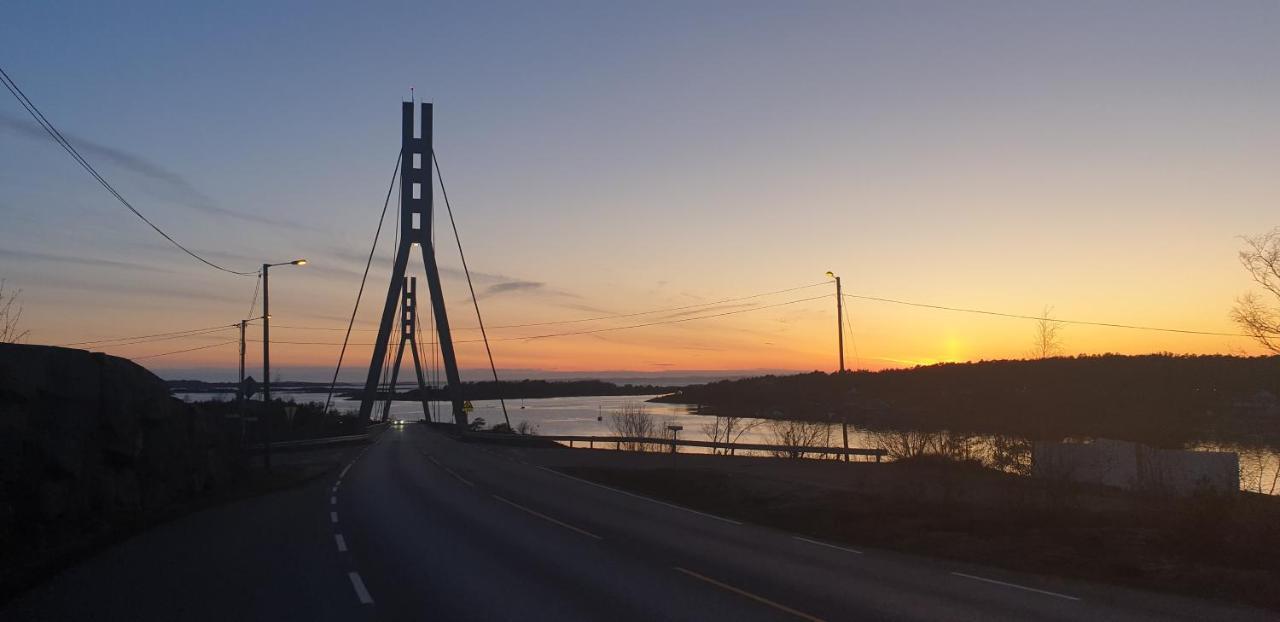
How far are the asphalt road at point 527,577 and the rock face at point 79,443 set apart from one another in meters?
1.56

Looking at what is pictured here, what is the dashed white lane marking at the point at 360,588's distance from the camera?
1024 cm

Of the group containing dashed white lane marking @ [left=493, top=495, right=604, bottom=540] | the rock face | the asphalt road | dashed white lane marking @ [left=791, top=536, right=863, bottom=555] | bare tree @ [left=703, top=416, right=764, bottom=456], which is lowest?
bare tree @ [left=703, top=416, right=764, bottom=456]

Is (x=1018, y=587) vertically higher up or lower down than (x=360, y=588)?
Result: lower down

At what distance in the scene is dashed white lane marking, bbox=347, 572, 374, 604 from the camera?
10242mm

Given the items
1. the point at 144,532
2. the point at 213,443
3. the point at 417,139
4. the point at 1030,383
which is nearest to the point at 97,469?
the point at 144,532

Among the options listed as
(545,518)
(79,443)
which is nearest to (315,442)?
(79,443)

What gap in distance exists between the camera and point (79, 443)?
17281mm

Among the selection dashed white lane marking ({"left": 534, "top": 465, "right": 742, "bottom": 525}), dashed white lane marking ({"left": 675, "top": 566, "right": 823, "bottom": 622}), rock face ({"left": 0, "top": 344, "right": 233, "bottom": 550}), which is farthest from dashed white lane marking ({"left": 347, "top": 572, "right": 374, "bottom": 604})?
dashed white lane marking ({"left": 534, "top": 465, "right": 742, "bottom": 525})

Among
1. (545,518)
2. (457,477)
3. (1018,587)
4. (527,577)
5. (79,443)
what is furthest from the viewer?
(457,477)

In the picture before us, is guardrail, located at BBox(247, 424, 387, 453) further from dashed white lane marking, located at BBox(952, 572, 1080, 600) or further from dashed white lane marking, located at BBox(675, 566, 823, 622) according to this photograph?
dashed white lane marking, located at BBox(952, 572, 1080, 600)

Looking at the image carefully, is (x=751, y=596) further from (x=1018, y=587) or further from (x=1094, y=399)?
(x=1094, y=399)

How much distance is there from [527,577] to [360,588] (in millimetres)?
2194

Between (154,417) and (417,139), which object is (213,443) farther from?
(417,139)

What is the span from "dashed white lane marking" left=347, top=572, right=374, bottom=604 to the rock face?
6.84 meters
